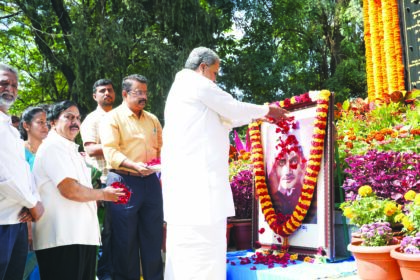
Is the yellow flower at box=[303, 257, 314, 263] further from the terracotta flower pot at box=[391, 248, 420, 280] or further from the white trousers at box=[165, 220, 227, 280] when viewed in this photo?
the terracotta flower pot at box=[391, 248, 420, 280]

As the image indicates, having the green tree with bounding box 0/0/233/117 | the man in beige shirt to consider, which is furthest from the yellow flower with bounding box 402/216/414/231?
the green tree with bounding box 0/0/233/117

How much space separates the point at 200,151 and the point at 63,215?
110cm

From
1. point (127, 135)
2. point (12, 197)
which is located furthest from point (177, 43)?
point (12, 197)

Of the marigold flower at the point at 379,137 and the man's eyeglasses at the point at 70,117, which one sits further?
the marigold flower at the point at 379,137

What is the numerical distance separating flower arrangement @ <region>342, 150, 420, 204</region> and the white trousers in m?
1.15

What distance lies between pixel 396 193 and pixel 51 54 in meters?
11.6

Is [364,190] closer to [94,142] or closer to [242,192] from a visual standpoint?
[242,192]

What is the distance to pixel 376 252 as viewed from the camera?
3180 mm

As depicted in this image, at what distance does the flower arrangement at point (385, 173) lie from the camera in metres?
3.82

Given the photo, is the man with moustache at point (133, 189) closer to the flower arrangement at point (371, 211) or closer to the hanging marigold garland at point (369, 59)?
the flower arrangement at point (371, 211)

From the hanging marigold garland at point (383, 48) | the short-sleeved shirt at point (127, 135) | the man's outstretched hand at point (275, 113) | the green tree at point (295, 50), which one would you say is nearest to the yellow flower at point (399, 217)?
the man's outstretched hand at point (275, 113)

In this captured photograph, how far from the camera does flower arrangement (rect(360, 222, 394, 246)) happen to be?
327 centimetres

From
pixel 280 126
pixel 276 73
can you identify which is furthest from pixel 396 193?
pixel 276 73

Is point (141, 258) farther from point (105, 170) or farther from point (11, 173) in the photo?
point (11, 173)
